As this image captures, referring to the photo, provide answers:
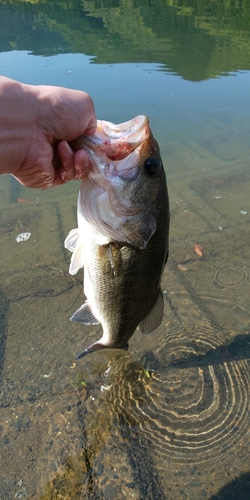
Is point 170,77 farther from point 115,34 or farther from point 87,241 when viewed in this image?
point 87,241

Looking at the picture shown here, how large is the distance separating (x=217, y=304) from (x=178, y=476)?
1.76 metres

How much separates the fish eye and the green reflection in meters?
10.4

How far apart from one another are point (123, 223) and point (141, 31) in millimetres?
18957

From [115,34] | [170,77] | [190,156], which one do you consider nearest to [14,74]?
[170,77]

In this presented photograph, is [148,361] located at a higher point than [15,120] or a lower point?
lower

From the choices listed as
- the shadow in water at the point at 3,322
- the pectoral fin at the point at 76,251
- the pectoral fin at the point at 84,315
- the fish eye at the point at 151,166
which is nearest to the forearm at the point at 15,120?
the fish eye at the point at 151,166

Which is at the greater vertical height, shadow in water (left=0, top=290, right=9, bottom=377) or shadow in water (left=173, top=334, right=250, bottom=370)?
shadow in water (left=0, top=290, right=9, bottom=377)

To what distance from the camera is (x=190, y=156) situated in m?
7.11

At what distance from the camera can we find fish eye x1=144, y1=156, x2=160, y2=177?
1.99 m

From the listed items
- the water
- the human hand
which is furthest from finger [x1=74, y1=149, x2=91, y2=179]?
the water

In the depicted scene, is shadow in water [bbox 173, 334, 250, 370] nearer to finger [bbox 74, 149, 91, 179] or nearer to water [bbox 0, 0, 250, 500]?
water [bbox 0, 0, 250, 500]

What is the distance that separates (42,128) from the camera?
183 cm

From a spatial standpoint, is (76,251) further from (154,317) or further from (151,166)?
(151,166)

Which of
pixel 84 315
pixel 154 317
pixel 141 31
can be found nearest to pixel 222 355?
pixel 154 317
